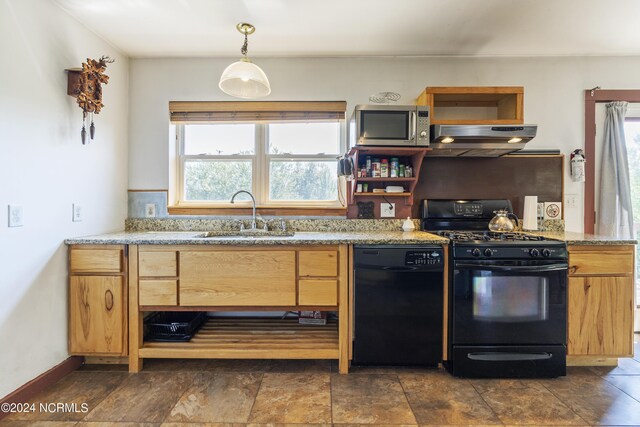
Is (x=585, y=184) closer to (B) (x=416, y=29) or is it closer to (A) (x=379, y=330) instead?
(B) (x=416, y=29)

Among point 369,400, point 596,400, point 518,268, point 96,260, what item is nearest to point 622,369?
point 596,400

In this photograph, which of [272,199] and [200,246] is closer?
[200,246]

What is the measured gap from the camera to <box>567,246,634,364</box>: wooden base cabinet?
2.14 m

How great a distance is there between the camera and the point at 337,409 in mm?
1772

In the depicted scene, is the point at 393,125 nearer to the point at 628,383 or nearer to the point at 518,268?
the point at 518,268

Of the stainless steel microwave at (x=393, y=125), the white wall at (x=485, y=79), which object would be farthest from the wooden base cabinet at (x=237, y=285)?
the white wall at (x=485, y=79)

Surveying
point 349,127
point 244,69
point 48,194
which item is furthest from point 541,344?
point 48,194

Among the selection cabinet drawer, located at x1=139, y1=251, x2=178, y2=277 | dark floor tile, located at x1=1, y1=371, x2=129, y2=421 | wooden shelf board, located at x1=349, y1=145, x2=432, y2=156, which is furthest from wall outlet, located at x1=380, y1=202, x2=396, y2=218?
dark floor tile, located at x1=1, y1=371, x2=129, y2=421

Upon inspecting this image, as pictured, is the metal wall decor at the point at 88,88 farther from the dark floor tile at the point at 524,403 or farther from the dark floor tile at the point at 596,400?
the dark floor tile at the point at 596,400

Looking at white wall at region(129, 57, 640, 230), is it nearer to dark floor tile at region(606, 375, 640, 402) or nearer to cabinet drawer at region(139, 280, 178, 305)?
dark floor tile at region(606, 375, 640, 402)

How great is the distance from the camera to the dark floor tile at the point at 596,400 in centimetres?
172

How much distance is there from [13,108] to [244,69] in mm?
1269

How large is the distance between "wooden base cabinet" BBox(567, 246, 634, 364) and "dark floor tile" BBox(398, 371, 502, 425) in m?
0.82

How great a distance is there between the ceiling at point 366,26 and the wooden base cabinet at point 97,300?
1.61 m
